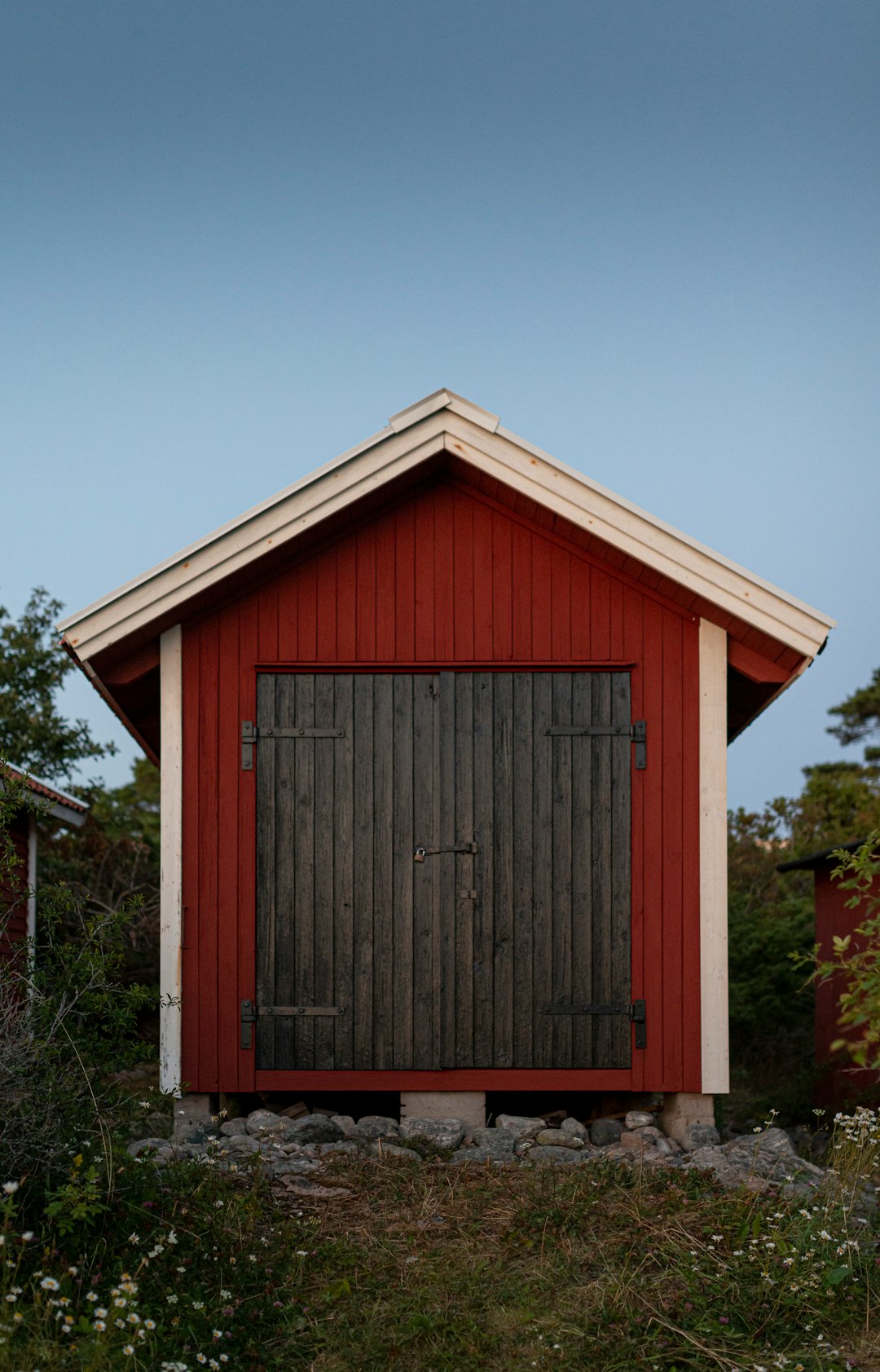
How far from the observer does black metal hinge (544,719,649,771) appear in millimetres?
7934

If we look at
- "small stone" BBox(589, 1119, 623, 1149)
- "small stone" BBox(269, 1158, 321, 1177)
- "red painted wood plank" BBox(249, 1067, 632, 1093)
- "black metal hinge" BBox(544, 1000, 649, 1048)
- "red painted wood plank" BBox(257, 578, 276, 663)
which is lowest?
"small stone" BBox(589, 1119, 623, 1149)

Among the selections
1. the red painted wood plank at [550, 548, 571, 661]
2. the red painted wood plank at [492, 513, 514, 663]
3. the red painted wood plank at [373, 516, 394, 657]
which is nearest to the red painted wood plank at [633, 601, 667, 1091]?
the red painted wood plank at [550, 548, 571, 661]

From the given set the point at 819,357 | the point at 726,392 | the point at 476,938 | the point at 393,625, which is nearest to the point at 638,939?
the point at 476,938

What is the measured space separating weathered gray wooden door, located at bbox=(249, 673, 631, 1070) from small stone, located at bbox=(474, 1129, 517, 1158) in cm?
48

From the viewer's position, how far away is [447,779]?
26.2 feet

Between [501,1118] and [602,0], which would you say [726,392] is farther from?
[501,1118]

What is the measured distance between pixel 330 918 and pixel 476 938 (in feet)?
3.17

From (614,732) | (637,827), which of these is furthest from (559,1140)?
(614,732)

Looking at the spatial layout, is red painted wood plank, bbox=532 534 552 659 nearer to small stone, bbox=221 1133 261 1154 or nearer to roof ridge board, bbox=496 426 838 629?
roof ridge board, bbox=496 426 838 629

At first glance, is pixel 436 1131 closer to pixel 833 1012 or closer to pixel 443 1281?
pixel 443 1281

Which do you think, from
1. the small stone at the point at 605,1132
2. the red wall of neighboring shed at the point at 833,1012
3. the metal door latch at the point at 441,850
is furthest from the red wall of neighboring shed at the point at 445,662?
the red wall of neighboring shed at the point at 833,1012

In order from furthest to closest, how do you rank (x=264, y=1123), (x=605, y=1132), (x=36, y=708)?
1. (x=36, y=708)
2. (x=605, y=1132)
3. (x=264, y=1123)

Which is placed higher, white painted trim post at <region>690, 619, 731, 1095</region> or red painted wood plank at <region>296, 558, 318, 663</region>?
red painted wood plank at <region>296, 558, 318, 663</region>

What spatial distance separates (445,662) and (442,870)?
1.38m
